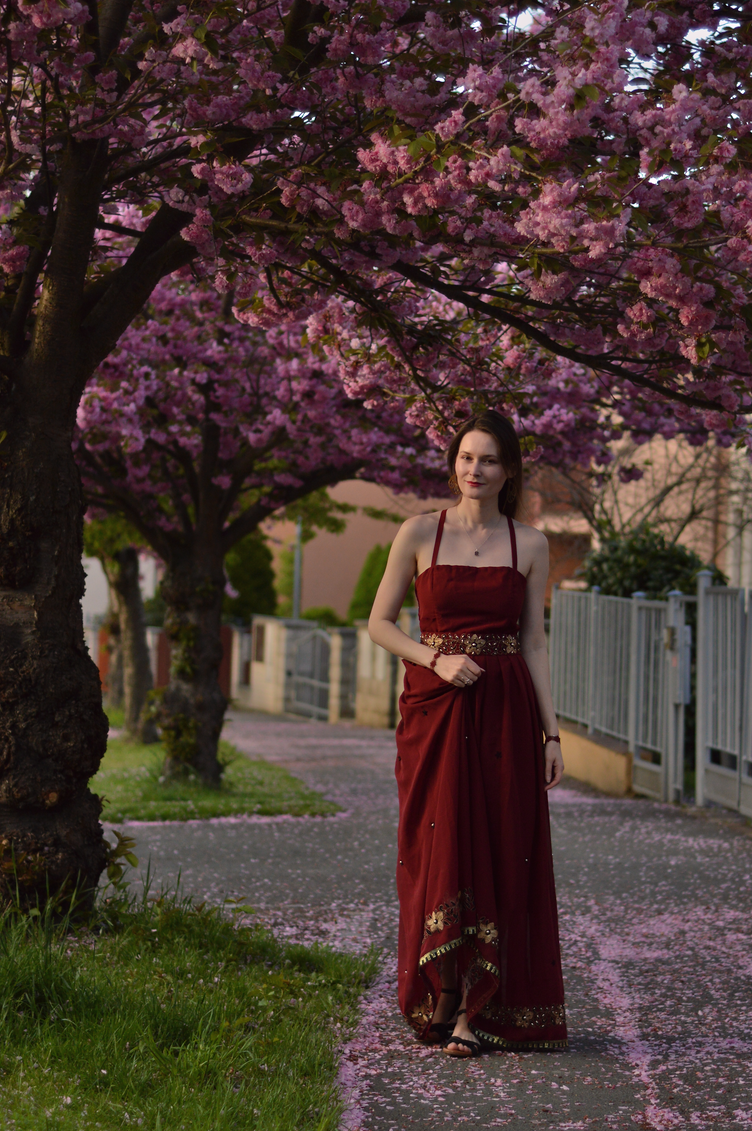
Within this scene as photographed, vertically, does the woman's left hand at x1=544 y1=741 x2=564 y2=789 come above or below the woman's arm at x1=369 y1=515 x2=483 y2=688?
below

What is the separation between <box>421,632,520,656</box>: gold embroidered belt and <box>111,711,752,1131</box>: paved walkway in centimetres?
125

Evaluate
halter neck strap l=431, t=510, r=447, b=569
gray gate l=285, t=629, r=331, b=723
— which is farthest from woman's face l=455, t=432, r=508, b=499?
gray gate l=285, t=629, r=331, b=723

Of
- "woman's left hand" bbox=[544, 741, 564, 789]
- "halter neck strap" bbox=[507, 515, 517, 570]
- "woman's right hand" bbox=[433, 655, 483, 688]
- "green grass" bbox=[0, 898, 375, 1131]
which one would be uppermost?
"halter neck strap" bbox=[507, 515, 517, 570]

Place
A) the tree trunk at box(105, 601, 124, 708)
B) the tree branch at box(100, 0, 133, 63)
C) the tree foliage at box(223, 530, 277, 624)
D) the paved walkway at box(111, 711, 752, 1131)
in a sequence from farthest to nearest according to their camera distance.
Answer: the tree foliage at box(223, 530, 277, 624)
the tree trunk at box(105, 601, 124, 708)
the tree branch at box(100, 0, 133, 63)
the paved walkway at box(111, 711, 752, 1131)

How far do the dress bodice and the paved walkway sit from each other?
1.34 metres

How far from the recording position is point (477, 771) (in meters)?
3.98

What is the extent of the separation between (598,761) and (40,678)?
26.4 ft

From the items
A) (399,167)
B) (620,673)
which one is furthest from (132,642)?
(399,167)

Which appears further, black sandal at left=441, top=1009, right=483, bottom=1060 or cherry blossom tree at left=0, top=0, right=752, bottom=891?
black sandal at left=441, top=1009, right=483, bottom=1060

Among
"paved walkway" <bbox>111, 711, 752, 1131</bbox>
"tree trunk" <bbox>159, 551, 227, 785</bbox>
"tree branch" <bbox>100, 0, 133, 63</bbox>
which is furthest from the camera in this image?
"tree trunk" <bbox>159, 551, 227, 785</bbox>

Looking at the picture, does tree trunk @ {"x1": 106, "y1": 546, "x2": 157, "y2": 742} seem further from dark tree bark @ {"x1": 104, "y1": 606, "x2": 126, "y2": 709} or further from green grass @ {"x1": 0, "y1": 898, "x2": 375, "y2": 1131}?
green grass @ {"x1": 0, "y1": 898, "x2": 375, "y2": 1131}

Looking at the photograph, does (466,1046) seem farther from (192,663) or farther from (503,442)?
(192,663)

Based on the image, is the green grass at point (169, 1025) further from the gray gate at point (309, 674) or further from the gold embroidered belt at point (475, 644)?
the gray gate at point (309, 674)

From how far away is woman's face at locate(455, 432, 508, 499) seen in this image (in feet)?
13.6
